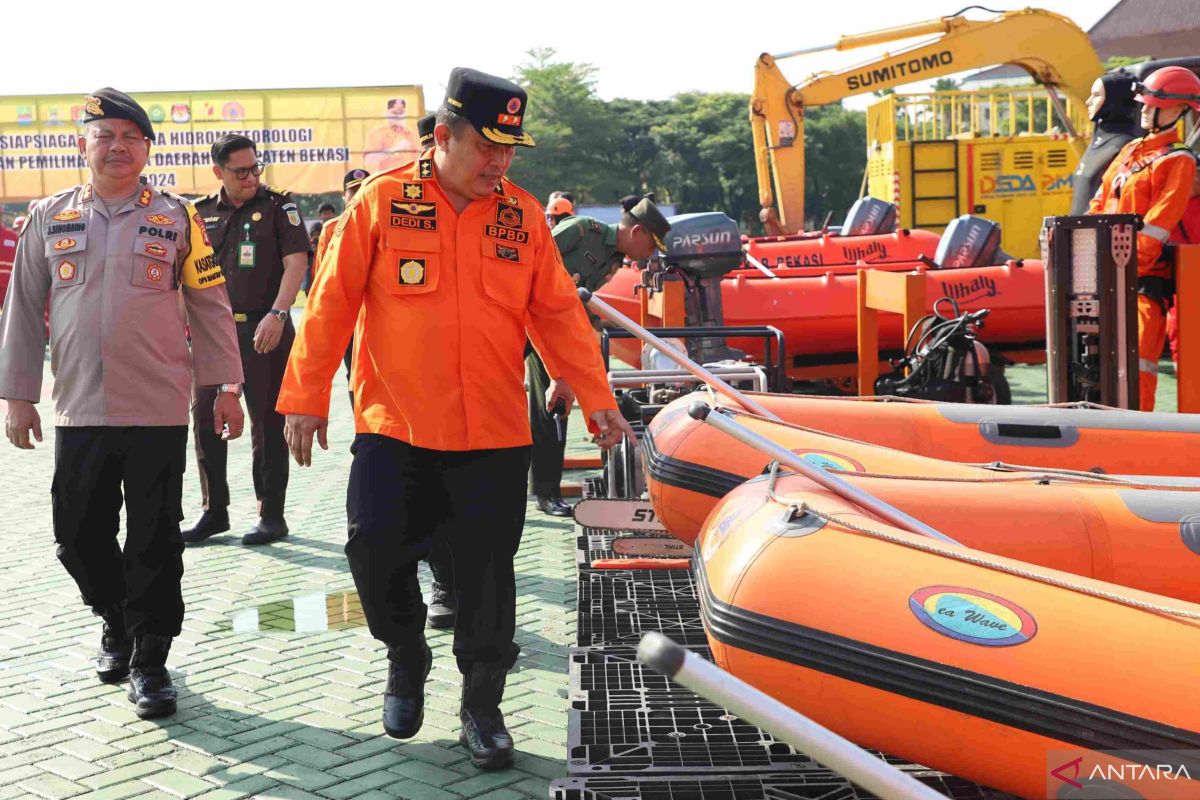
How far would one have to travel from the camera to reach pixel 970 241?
10930 mm

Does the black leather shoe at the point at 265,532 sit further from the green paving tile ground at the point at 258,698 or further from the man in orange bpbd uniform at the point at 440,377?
the man in orange bpbd uniform at the point at 440,377

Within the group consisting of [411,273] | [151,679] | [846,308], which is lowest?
[151,679]

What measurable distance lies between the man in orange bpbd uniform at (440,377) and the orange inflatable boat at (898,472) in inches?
45.6

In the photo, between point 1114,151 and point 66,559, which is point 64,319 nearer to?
point 66,559

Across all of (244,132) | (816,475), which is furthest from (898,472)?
(244,132)

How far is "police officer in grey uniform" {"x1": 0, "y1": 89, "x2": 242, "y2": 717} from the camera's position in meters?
3.88

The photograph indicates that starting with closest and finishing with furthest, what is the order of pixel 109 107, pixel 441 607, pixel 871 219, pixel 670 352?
pixel 109 107
pixel 670 352
pixel 441 607
pixel 871 219

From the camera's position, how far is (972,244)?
10930mm

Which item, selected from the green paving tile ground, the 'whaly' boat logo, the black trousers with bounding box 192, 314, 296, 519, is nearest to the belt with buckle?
the black trousers with bounding box 192, 314, 296, 519

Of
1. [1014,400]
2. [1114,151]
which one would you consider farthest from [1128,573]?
[1014,400]

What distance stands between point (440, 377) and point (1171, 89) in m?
4.96

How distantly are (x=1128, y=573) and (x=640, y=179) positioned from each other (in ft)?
191

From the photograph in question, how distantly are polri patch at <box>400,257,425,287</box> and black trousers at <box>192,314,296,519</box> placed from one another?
297 centimetres

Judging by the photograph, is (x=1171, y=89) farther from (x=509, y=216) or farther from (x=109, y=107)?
(x=109, y=107)
